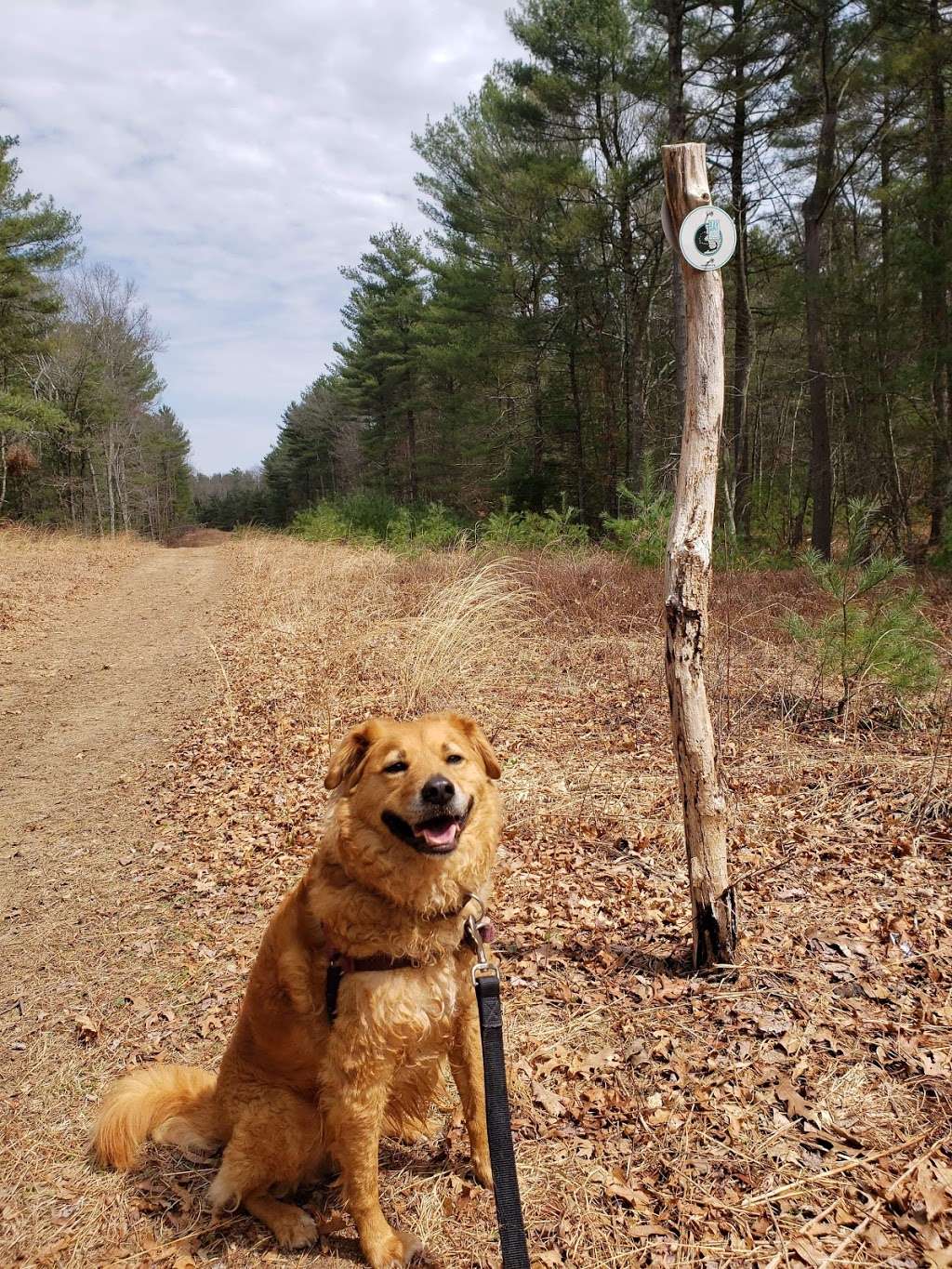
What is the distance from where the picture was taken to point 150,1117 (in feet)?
8.18

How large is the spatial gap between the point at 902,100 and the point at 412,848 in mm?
16703

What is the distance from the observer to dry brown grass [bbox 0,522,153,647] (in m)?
12.5

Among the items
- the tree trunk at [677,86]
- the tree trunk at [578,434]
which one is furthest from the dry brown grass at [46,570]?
the tree trunk at [578,434]

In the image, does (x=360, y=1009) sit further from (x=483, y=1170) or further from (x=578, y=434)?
(x=578, y=434)

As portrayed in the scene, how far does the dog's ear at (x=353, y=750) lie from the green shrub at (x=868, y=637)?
13.9 ft

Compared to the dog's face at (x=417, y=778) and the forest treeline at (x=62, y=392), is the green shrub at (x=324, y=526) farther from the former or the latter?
the dog's face at (x=417, y=778)

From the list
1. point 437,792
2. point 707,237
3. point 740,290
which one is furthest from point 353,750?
point 740,290

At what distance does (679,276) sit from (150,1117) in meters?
15.7

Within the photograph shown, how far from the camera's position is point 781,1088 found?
8.57 feet

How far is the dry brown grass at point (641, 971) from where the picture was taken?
7.57 feet

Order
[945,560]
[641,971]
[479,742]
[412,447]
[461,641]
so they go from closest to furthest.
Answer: [479,742] < [641,971] < [461,641] < [945,560] < [412,447]

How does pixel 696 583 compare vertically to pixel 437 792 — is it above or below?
above

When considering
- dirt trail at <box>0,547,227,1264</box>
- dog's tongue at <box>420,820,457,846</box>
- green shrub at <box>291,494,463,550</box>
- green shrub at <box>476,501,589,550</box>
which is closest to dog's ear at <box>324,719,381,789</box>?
dog's tongue at <box>420,820,457,846</box>

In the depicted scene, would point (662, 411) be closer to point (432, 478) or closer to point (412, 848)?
point (432, 478)
